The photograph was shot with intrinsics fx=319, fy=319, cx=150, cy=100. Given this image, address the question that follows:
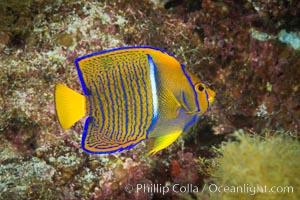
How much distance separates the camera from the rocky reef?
10.1ft

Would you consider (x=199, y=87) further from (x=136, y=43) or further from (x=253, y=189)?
(x=136, y=43)

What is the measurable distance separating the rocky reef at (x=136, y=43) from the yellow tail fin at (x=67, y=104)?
1.39 metres

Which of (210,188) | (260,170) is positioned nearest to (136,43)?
(210,188)

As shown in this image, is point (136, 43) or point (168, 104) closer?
point (168, 104)

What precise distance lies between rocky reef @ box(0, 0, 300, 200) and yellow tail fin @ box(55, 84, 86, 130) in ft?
4.56

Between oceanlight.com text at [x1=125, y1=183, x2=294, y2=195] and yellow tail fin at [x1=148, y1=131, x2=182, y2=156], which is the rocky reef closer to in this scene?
oceanlight.com text at [x1=125, y1=183, x2=294, y2=195]

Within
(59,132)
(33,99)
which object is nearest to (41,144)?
(59,132)

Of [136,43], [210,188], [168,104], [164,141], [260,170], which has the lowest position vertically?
[210,188]

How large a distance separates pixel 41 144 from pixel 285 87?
2756 millimetres

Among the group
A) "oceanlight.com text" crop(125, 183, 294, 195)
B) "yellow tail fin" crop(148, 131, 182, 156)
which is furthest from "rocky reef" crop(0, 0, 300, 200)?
"yellow tail fin" crop(148, 131, 182, 156)

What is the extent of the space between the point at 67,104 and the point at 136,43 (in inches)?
66.7

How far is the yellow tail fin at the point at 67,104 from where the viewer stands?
5.50ft

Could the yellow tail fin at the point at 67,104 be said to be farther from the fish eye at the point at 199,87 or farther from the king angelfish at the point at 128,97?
the fish eye at the point at 199,87

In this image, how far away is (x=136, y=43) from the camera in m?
3.24
